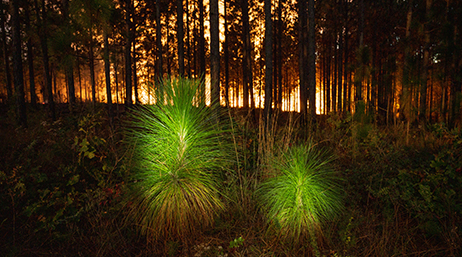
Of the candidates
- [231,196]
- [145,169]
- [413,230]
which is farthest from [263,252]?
[413,230]

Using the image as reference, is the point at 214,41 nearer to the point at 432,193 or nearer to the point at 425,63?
the point at 432,193

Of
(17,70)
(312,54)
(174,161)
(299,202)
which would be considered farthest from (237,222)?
(17,70)

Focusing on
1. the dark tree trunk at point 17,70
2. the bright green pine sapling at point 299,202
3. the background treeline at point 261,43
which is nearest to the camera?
the bright green pine sapling at point 299,202

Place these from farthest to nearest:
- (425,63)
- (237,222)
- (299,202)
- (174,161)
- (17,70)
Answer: (425,63) → (17,70) → (237,222) → (174,161) → (299,202)

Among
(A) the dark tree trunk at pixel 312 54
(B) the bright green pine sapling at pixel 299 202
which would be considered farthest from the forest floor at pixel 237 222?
(A) the dark tree trunk at pixel 312 54

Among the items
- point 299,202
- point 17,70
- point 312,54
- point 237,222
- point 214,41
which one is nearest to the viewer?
point 299,202

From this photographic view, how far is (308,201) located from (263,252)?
725mm

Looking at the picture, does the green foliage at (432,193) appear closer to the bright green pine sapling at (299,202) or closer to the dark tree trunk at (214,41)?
the bright green pine sapling at (299,202)

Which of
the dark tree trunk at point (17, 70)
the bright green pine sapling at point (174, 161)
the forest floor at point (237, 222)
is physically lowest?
the forest floor at point (237, 222)

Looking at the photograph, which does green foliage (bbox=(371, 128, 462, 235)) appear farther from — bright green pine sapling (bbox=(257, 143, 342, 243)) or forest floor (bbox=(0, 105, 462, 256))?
bright green pine sapling (bbox=(257, 143, 342, 243))

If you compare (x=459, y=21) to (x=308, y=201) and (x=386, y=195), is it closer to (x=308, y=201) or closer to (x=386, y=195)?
(x=386, y=195)

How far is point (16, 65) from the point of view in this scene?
28.1 feet

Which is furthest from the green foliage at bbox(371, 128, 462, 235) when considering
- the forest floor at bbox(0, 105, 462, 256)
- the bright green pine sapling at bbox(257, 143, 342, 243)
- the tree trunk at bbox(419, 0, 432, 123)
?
the tree trunk at bbox(419, 0, 432, 123)

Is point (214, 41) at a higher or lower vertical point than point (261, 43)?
lower
